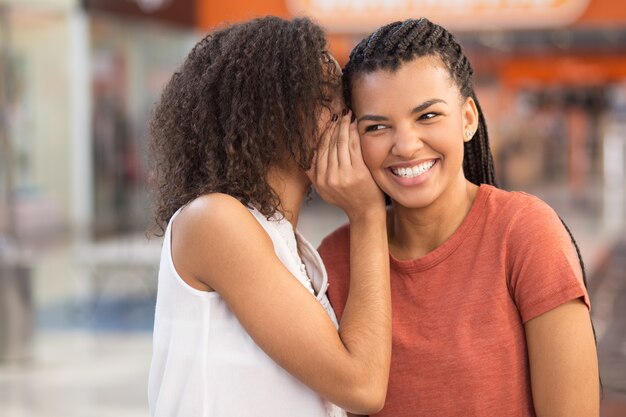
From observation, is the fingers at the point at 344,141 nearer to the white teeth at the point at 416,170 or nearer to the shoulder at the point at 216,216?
the white teeth at the point at 416,170

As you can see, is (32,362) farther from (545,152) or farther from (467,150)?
(545,152)

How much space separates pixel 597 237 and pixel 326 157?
10092 millimetres

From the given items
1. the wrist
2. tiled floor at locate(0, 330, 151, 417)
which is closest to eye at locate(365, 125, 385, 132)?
the wrist

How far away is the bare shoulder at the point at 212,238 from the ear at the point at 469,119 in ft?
1.40

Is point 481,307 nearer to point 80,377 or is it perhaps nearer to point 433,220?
point 433,220

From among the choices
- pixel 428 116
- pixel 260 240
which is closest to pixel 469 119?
pixel 428 116

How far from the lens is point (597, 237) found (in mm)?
11312

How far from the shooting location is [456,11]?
955 centimetres

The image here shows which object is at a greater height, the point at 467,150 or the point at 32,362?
the point at 467,150

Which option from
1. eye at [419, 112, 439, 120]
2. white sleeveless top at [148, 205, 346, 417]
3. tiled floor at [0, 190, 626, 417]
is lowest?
tiled floor at [0, 190, 626, 417]

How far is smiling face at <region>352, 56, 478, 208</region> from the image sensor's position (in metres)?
1.69

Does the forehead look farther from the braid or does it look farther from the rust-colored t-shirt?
the rust-colored t-shirt

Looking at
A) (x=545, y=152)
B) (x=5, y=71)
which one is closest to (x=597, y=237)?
(x=5, y=71)

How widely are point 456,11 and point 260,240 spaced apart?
8310mm
